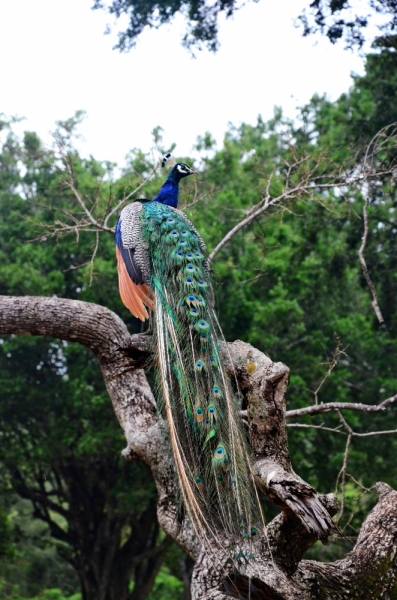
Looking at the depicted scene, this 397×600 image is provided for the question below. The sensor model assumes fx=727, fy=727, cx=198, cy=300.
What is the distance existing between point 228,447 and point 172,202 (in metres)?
2.95

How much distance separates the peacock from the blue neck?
29.1 inches

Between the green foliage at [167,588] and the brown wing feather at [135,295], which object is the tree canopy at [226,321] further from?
the brown wing feather at [135,295]

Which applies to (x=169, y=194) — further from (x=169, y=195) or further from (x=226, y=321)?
(x=226, y=321)

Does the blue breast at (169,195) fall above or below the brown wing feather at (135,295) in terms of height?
above

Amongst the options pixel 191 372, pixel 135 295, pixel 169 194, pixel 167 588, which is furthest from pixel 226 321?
pixel 167 588

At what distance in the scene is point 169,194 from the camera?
6141 millimetres

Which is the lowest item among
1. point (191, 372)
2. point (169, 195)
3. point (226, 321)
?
point (191, 372)

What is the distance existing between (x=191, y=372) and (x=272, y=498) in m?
0.82

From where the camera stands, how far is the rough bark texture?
139 inches

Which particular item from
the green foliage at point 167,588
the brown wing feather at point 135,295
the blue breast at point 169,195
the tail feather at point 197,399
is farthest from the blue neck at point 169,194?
the green foliage at point 167,588

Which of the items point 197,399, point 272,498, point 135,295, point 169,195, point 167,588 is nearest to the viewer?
point 272,498

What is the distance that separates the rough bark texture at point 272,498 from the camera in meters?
3.53

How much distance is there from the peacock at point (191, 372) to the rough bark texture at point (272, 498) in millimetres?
126

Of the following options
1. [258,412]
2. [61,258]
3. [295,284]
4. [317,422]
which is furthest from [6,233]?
[258,412]
